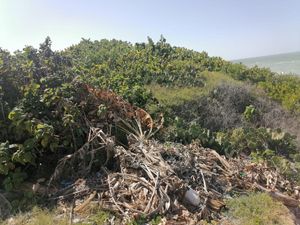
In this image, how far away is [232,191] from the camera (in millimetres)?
4547

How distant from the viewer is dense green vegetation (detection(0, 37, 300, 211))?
4.57 m

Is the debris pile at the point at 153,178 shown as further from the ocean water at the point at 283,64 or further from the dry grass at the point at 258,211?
the ocean water at the point at 283,64

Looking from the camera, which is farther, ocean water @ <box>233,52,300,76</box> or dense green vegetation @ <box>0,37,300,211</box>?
ocean water @ <box>233,52,300,76</box>

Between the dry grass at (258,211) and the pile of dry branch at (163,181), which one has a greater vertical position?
the pile of dry branch at (163,181)

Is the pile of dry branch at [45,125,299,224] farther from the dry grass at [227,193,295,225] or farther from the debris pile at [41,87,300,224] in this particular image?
the dry grass at [227,193,295,225]

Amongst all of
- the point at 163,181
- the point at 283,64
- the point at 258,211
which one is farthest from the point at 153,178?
the point at 283,64

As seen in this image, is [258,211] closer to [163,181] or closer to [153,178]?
[163,181]

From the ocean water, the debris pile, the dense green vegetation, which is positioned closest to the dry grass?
the debris pile

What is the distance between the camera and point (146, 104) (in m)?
6.66

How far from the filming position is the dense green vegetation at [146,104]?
15.0ft

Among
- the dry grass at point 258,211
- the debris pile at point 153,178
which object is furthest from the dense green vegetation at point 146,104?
the dry grass at point 258,211

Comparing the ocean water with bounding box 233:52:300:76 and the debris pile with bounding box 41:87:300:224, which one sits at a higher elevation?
the debris pile with bounding box 41:87:300:224

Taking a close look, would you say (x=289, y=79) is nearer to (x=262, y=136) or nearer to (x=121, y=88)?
(x=262, y=136)

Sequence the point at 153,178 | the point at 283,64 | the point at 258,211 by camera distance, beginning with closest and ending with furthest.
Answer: the point at 258,211
the point at 153,178
the point at 283,64
